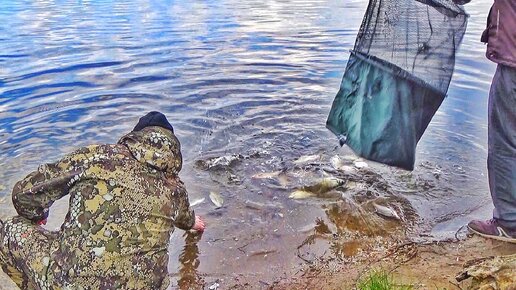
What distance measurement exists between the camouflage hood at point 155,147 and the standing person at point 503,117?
7.74 ft

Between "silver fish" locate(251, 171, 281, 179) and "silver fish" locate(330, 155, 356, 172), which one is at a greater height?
"silver fish" locate(330, 155, 356, 172)

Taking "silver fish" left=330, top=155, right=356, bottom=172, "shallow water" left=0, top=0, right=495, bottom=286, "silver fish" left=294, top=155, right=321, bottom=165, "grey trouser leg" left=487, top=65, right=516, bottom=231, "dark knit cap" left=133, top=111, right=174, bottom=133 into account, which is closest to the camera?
"dark knit cap" left=133, top=111, right=174, bottom=133

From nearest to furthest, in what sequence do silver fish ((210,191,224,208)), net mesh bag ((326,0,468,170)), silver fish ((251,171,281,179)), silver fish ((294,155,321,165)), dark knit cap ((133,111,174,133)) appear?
dark knit cap ((133,111,174,133))
net mesh bag ((326,0,468,170))
silver fish ((210,191,224,208))
silver fish ((251,171,281,179))
silver fish ((294,155,321,165))

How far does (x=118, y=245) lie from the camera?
9.11 feet

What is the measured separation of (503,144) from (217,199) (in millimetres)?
2549

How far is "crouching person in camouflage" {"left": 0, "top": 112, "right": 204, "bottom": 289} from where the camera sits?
275 centimetres

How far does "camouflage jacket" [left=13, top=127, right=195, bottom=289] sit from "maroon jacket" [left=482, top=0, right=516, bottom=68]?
2386 millimetres

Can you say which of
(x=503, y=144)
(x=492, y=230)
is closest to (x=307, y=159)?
(x=492, y=230)

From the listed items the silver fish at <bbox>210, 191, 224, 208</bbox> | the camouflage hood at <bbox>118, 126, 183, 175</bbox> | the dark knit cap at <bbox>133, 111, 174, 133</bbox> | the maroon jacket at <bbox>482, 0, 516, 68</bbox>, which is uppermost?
the maroon jacket at <bbox>482, 0, 516, 68</bbox>

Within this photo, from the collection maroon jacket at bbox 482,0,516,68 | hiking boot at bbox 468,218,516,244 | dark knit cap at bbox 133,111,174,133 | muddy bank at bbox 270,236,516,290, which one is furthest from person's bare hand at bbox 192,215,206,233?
maroon jacket at bbox 482,0,516,68

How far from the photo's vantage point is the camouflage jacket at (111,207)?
275cm

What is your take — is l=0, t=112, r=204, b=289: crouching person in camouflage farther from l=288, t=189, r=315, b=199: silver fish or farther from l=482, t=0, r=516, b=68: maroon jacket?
l=482, t=0, r=516, b=68: maroon jacket

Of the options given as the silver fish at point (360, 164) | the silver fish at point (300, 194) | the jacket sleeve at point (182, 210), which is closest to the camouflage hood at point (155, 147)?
the jacket sleeve at point (182, 210)

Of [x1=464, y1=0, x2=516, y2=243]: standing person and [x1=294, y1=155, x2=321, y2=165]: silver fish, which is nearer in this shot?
[x1=464, y1=0, x2=516, y2=243]: standing person
